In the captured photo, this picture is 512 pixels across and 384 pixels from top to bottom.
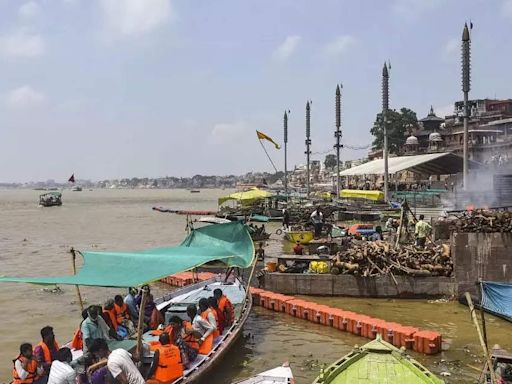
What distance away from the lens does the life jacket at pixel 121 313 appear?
12.3 meters

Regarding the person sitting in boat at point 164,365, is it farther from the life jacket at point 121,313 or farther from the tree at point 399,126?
the tree at point 399,126

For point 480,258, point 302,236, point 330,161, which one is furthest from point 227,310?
point 330,161

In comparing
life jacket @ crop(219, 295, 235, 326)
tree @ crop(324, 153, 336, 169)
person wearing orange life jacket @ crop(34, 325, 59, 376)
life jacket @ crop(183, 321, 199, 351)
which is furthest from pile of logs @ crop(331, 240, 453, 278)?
tree @ crop(324, 153, 336, 169)

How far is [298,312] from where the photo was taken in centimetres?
1588

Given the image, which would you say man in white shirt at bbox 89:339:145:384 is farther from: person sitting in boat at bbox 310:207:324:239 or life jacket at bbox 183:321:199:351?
person sitting in boat at bbox 310:207:324:239

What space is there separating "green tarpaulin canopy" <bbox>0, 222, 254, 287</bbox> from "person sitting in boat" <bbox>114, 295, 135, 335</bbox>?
4.10ft

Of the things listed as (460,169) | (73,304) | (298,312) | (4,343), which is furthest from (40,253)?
(460,169)

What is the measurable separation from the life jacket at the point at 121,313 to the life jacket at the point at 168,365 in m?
3.23

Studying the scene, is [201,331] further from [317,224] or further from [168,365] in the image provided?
[317,224]

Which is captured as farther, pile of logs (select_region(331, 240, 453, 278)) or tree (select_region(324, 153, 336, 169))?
tree (select_region(324, 153, 336, 169))

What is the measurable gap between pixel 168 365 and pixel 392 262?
415 inches

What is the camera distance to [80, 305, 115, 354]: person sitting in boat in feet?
33.1

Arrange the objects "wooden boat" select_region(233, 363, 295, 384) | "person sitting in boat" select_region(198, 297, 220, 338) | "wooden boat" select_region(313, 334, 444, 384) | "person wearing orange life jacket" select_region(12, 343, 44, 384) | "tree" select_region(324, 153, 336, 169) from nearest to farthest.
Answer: "wooden boat" select_region(313, 334, 444, 384), "person wearing orange life jacket" select_region(12, 343, 44, 384), "wooden boat" select_region(233, 363, 295, 384), "person sitting in boat" select_region(198, 297, 220, 338), "tree" select_region(324, 153, 336, 169)

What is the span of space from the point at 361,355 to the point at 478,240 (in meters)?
9.00
